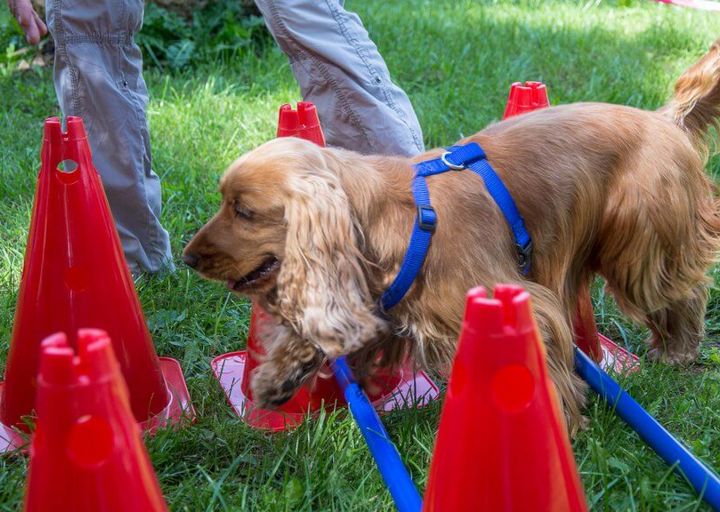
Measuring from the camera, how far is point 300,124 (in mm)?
2906

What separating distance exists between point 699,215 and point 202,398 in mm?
1731

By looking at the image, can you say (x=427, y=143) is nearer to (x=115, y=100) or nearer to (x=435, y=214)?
(x=115, y=100)

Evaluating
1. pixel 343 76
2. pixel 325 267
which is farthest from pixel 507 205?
pixel 343 76

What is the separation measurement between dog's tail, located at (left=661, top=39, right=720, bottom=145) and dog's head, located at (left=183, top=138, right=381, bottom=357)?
1.32m

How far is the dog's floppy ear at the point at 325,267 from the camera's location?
229cm

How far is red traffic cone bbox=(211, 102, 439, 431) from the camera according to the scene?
268 cm

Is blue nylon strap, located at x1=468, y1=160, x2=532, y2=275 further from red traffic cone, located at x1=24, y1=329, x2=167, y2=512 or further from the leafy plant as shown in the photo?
the leafy plant

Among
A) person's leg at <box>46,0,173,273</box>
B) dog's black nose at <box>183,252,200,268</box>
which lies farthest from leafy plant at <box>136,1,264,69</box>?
dog's black nose at <box>183,252,200,268</box>

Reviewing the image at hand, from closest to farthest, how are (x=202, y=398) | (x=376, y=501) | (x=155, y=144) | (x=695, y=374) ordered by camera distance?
1. (x=376, y=501)
2. (x=202, y=398)
3. (x=695, y=374)
4. (x=155, y=144)

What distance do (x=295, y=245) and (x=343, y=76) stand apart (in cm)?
142

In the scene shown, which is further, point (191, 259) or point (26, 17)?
point (26, 17)

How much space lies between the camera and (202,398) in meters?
2.79

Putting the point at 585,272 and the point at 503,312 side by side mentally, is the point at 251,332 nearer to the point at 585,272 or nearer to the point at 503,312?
the point at 585,272

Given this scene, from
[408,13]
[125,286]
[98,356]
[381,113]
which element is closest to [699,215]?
[381,113]
